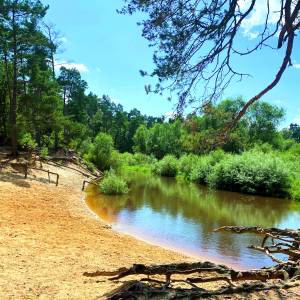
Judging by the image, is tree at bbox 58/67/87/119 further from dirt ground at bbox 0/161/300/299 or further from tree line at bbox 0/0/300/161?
dirt ground at bbox 0/161/300/299

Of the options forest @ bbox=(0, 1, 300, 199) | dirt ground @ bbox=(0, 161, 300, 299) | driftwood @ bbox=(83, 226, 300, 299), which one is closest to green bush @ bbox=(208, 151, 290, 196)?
forest @ bbox=(0, 1, 300, 199)

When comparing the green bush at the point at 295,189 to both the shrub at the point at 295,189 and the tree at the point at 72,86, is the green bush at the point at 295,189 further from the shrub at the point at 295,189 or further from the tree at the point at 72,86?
the tree at the point at 72,86

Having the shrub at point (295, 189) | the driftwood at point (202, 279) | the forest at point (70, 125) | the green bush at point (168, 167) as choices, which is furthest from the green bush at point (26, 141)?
the driftwood at point (202, 279)

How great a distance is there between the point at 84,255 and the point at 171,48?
6.92 metres

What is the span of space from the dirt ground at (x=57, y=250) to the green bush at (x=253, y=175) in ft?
69.3

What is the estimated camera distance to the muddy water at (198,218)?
15.7 m

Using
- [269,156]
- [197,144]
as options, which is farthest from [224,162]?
[197,144]

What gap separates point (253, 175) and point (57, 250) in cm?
3067

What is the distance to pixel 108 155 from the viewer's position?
46.9 meters

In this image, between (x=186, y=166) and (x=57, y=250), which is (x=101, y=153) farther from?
(x=57, y=250)

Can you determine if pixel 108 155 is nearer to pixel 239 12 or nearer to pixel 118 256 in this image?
pixel 118 256

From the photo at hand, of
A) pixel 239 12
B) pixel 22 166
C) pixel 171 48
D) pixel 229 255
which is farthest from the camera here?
pixel 22 166

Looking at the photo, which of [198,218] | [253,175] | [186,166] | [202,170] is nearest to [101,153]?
[202,170]

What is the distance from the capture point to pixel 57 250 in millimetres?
11805
